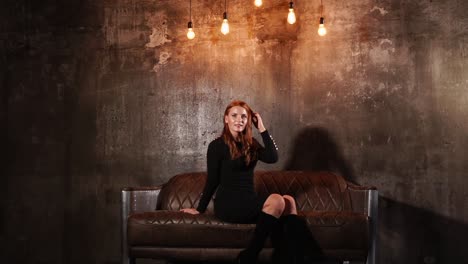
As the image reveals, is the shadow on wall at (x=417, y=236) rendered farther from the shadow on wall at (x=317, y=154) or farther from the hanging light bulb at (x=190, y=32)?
the hanging light bulb at (x=190, y=32)

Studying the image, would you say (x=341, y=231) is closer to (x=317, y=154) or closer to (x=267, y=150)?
(x=267, y=150)

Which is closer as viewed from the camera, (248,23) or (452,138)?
(452,138)

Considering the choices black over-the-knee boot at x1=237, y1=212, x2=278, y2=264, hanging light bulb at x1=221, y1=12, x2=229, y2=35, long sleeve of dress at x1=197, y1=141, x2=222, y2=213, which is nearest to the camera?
black over-the-knee boot at x1=237, y1=212, x2=278, y2=264

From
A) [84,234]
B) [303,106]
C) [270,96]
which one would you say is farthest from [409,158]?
[84,234]

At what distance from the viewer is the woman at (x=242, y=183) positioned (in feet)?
15.1

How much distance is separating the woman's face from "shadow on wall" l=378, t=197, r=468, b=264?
6.57 feet

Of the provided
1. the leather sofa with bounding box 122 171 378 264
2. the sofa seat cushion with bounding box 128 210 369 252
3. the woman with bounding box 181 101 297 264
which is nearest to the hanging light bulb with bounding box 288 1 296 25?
the woman with bounding box 181 101 297 264

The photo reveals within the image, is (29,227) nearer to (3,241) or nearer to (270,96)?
(3,241)

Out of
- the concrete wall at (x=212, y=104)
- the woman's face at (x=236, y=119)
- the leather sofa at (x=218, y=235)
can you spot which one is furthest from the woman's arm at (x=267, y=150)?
the concrete wall at (x=212, y=104)

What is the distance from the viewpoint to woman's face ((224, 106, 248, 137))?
489 cm

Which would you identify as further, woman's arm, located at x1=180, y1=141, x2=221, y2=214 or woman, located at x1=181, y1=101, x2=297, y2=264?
woman's arm, located at x1=180, y1=141, x2=221, y2=214

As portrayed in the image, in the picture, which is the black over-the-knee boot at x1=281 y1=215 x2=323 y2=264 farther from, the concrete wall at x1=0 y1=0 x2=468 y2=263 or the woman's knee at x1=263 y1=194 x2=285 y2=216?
the concrete wall at x1=0 y1=0 x2=468 y2=263

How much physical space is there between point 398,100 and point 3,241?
4723mm

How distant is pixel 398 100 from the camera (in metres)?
5.96
